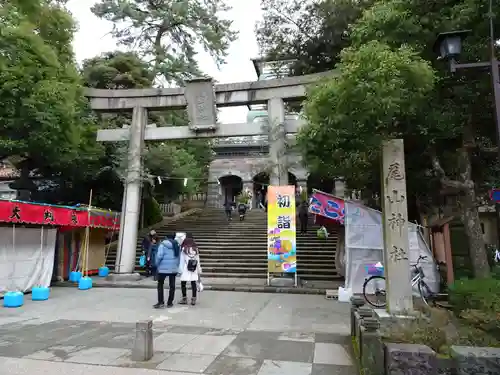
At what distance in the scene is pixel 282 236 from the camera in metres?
11.2

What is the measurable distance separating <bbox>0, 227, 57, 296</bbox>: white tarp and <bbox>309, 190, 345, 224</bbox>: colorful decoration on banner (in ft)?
26.4

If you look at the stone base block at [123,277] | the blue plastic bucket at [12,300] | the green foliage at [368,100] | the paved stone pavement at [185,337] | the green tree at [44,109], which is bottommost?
the paved stone pavement at [185,337]

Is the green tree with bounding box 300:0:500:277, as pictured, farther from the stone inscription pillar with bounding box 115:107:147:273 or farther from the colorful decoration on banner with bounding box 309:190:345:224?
the stone inscription pillar with bounding box 115:107:147:273

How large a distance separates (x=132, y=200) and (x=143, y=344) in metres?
10.1

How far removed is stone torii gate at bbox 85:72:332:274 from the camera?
44.0ft

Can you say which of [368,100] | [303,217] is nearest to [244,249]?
[303,217]

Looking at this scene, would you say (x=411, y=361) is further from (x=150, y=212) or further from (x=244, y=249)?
(x=150, y=212)

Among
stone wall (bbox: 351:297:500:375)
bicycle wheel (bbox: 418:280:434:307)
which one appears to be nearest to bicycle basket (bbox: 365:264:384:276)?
bicycle wheel (bbox: 418:280:434:307)

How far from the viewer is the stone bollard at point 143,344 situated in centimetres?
478

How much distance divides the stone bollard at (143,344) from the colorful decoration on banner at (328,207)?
7293 millimetres

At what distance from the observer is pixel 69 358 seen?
491 centimetres

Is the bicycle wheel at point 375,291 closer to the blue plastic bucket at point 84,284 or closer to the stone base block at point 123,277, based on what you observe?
the stone base block at point 123,277

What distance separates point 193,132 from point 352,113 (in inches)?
339

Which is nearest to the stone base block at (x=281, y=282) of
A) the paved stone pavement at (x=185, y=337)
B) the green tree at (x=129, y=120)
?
the paved stone pavement at (x=185, y=337)
